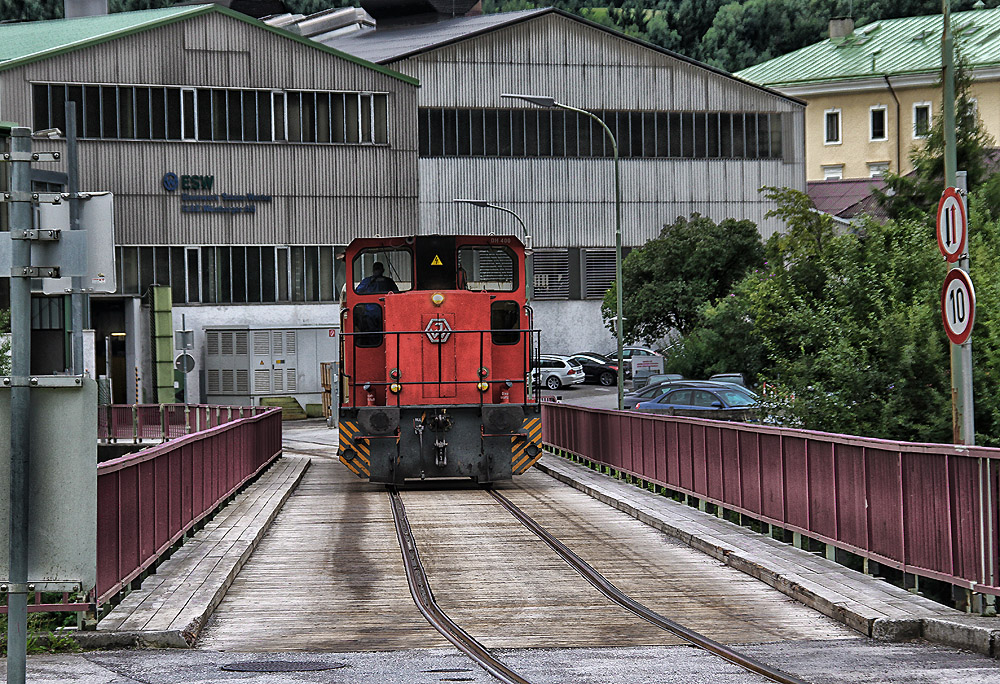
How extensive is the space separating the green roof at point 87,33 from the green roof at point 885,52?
38181 mm

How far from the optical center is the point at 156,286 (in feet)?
178

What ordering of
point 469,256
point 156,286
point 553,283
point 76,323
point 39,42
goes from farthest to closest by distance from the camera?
point 553,283 → point 39,42 → point 156,286 → point 76,323 → point 469,256

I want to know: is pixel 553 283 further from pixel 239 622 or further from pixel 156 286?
pixel 239 622

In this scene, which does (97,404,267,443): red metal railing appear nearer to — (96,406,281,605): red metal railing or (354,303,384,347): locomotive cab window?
(354,303,384,347): locomotive cab window

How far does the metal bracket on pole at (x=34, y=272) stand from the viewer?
5.75 m

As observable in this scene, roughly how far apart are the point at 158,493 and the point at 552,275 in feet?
175

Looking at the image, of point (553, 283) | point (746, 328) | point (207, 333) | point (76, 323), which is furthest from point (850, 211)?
point (76, 323)

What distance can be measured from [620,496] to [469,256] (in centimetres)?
572

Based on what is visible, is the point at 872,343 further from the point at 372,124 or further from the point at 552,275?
the point at 552,275

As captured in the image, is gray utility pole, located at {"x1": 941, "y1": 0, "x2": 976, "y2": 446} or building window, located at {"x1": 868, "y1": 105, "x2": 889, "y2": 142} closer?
gray utility pole, located at {"x1": 941, "y1": 0, "x2": 976, "y2": 446}

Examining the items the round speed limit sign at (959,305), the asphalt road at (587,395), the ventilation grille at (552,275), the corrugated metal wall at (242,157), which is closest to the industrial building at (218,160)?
the corrugated metal wall at (242,157)

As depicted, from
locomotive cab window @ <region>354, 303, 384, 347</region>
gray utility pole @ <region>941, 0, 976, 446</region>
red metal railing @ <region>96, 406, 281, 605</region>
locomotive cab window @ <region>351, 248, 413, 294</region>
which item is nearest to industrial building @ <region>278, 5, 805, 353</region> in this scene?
locomotive cab window @ <region>351, 248, 413, 294</region>

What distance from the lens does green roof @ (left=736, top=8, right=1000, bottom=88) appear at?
87.5 meters

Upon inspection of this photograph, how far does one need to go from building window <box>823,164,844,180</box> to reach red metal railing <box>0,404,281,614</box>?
71779 millimetres
